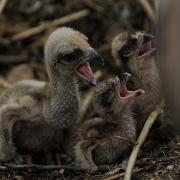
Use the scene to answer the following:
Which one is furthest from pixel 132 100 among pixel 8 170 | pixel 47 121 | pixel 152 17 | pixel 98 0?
pixel 98 0

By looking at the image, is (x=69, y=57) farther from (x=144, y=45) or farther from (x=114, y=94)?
(x=144, y=45)

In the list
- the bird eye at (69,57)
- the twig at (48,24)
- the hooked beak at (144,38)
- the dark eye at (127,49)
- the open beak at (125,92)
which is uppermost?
the bird eye at (69,57)

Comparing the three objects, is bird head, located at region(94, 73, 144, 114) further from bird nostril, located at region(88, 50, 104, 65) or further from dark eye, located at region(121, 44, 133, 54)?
dark eye, located at region(121, 44, 133, 54)

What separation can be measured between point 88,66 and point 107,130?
0.41 metres

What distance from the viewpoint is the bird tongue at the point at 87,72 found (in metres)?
4.24

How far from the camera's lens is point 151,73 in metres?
4.61

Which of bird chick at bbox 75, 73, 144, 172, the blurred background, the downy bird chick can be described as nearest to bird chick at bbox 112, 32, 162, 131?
bird chick at bbox 75, 73, 144, 172

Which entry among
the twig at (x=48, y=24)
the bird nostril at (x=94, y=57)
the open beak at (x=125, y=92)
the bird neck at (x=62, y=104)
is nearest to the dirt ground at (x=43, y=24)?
the twig at (x=48, y=24)

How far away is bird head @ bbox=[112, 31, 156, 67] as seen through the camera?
453 centimetres

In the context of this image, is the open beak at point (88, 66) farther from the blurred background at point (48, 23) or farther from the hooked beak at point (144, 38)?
the blurred background at point (48, 23)

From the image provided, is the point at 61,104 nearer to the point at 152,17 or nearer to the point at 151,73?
the point at 151,73

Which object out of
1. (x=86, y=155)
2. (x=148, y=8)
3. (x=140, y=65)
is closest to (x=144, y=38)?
(x=140, y=65)

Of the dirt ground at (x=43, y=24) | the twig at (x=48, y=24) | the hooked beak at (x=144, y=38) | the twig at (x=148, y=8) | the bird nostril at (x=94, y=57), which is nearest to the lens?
the bird nostril at (x=94, y=57)

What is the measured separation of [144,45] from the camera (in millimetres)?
4562
